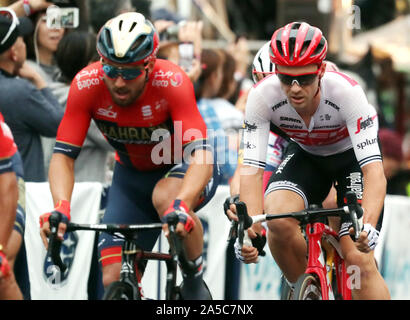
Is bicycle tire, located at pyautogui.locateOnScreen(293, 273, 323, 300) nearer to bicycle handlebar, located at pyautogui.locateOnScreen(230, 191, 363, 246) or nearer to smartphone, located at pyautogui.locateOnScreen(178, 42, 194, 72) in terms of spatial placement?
bicycle handlebar, located at pyautogui.locateOnScreen(230, 191, 363, 246)

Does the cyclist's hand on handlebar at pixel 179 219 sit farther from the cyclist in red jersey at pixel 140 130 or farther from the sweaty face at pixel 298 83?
the sweaty face at pixel 298 83

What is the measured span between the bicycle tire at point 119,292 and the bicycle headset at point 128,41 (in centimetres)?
146

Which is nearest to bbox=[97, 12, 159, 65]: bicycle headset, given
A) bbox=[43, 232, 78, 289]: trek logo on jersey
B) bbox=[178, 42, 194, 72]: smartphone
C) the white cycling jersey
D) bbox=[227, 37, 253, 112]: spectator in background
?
the white cycling jersey

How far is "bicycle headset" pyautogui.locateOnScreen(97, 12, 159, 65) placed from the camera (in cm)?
606

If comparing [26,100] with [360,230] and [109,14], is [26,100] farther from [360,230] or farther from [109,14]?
[360,230]

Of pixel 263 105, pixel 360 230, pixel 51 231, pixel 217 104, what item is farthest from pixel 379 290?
pixel 217 104

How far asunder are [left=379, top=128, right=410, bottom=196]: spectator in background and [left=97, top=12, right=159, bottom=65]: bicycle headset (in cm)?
495

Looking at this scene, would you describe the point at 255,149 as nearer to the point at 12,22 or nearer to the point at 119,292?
the point at 119,292

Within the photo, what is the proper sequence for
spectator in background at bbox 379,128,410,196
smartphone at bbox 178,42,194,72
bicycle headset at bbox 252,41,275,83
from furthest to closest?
1. spectator in background at bbox 379,128,410,196
2. smartphone at bbox 178,42,194,72
3. bicycle headset at bbox 252,41,275,83

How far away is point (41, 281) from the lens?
8328mm

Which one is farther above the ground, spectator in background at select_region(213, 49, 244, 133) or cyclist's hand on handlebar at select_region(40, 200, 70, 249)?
spectator in background at select_region(213, 49, 244, 133)

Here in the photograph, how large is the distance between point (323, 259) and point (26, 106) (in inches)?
118

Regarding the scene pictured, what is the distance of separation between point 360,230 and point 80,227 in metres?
1.78

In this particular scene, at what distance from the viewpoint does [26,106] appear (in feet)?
26.0
